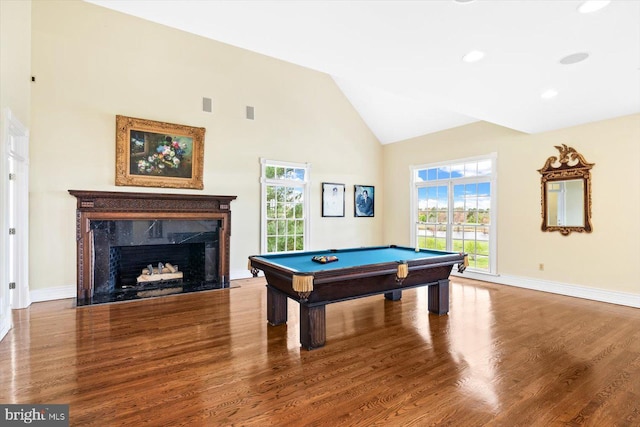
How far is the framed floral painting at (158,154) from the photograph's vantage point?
207 inches

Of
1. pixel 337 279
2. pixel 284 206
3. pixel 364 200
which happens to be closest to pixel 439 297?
pixel 337 279

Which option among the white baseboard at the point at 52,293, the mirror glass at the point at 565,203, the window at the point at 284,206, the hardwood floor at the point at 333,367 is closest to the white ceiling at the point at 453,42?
the mirror glass at the point at 565,203

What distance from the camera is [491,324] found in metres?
3.82

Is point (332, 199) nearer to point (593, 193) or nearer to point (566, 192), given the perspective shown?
point (566, 192)

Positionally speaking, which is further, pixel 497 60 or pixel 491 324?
pixel 491 324

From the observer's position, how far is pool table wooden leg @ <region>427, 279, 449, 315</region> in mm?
4148

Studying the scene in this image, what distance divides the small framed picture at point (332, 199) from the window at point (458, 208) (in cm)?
173

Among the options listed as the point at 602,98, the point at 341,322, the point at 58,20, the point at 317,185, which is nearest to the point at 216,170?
the point at 317,185

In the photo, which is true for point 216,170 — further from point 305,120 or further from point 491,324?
point 491,324

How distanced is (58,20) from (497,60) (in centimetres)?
603

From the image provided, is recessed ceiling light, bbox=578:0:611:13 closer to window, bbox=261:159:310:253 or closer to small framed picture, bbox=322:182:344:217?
window, bbox=261:159:310:253

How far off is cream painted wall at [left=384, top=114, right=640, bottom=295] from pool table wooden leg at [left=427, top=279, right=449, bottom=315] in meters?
2.62

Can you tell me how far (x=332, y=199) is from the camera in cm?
754

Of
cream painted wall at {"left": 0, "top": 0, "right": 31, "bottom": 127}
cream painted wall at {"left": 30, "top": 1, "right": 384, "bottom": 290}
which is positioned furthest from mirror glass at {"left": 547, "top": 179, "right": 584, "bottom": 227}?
cream painted wall at {"left": 0, "top": 0, "right": 31, "bottom": 127}
